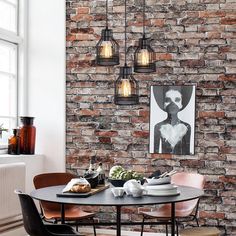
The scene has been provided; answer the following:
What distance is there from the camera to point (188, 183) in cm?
522

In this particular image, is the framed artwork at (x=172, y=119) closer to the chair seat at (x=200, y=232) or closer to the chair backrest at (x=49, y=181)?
the chair seat at (x=200, y=232)

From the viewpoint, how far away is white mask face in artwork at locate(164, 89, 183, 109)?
231 inches

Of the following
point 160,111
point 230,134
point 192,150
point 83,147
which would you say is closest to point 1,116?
point 83,147

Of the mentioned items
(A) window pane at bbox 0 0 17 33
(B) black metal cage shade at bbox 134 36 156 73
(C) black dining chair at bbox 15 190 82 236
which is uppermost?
(A) window pane at bbox 0 0 17 33

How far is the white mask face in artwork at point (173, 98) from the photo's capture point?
19.3ft

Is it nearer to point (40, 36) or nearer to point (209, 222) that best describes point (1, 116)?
point (40, 36)

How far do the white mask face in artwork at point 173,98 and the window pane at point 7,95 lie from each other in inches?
70.6

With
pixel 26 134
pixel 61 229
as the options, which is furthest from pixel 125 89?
pixel 26 134

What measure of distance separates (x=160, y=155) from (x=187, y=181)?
2.56 ft

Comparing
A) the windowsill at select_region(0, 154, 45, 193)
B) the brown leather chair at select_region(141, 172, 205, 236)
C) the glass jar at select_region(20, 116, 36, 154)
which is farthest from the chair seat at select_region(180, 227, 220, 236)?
the glass jar at select_region(20, 116, 36, 154)

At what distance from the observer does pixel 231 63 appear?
18.9ft

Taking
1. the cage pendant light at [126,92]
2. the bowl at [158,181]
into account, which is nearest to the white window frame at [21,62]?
the cage pendant light at [126,92]

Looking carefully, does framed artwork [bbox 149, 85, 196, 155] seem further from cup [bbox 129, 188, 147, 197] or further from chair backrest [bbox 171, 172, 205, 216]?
cup [bbox 129, 188, 147, 197]

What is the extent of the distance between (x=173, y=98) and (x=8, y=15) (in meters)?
2.14
